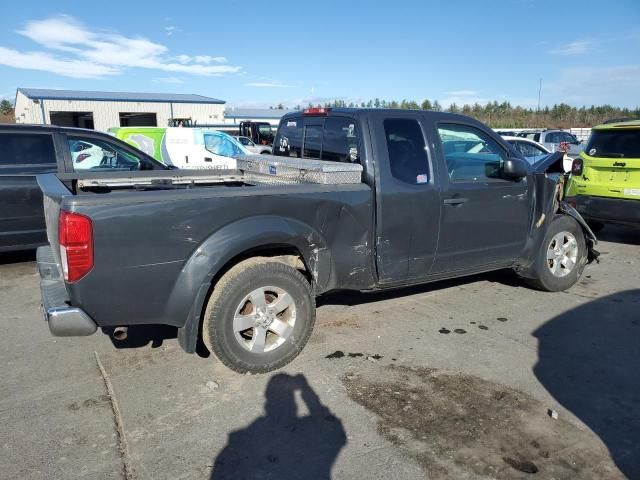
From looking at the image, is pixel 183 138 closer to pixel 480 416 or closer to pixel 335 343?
pixel 335 343

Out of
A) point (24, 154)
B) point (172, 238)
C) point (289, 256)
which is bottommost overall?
point (289, 256)

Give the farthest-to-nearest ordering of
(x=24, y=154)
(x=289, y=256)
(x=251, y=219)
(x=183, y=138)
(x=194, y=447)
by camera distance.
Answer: (x=183, y=138) → (x=24, y=154) → (x=289, y=256) → (x=251, y=219) → (x=194, y=447)

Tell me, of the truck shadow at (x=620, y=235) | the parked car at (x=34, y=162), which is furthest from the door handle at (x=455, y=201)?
the truck shadow at (x=620, y=235)

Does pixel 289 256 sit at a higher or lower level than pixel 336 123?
lower

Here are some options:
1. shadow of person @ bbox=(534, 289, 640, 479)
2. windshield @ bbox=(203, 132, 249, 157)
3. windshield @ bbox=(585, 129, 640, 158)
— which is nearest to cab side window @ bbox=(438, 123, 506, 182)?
shadow of person @ bbox=(534, 289, 640, 479)

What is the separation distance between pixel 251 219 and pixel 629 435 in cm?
270

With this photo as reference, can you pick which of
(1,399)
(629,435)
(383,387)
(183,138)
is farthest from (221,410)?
(183,138)

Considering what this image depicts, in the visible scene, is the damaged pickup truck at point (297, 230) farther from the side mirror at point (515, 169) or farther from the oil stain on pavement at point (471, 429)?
the oil stain on pavement at point (471, 429)

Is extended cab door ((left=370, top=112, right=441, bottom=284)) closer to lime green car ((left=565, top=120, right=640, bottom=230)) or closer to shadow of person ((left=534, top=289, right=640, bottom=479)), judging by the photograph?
shadow of person ((left=534, top=289, right=640, bottom=479))

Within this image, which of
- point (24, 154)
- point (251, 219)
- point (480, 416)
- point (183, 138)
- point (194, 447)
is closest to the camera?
point (194, 447)

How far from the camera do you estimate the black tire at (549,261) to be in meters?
5.35

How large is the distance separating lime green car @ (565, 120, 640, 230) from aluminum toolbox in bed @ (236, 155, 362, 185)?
17.0ft

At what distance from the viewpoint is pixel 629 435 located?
2.99m

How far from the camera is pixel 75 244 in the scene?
2.95 meters
